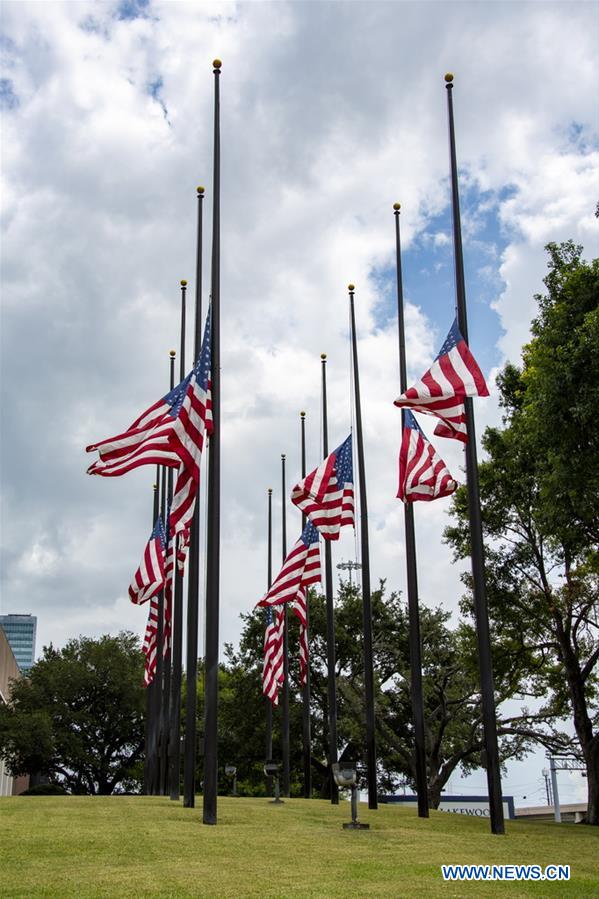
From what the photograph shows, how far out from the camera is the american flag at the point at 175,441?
57.4 feet

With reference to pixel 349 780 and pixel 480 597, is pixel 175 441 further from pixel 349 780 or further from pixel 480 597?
pixel 349 780

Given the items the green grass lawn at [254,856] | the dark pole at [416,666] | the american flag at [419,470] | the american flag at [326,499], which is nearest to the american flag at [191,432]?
the american flag at [419,470]

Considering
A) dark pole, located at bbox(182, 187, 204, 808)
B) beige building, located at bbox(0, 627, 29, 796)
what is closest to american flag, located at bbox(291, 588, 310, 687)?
dark pole, located at bbox(182, 187, 204, 808)

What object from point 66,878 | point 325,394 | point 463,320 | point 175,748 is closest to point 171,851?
point 66,878

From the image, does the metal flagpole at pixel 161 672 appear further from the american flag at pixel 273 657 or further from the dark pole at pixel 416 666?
the dark pole at pixel 416 666

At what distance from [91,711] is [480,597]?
178 ft

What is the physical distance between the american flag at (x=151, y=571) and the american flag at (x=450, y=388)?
12.5m

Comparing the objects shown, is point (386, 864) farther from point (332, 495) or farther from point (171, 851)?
point (332, 495)

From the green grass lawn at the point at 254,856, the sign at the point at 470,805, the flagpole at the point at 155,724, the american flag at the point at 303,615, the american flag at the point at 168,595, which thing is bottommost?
the sign at the point at 470,805

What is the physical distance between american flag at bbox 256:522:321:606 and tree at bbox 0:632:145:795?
138 ft

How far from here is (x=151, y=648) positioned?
1345 inches

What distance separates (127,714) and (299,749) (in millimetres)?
18407

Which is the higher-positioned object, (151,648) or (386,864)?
(151,648)

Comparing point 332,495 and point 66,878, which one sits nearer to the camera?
point 66,878
